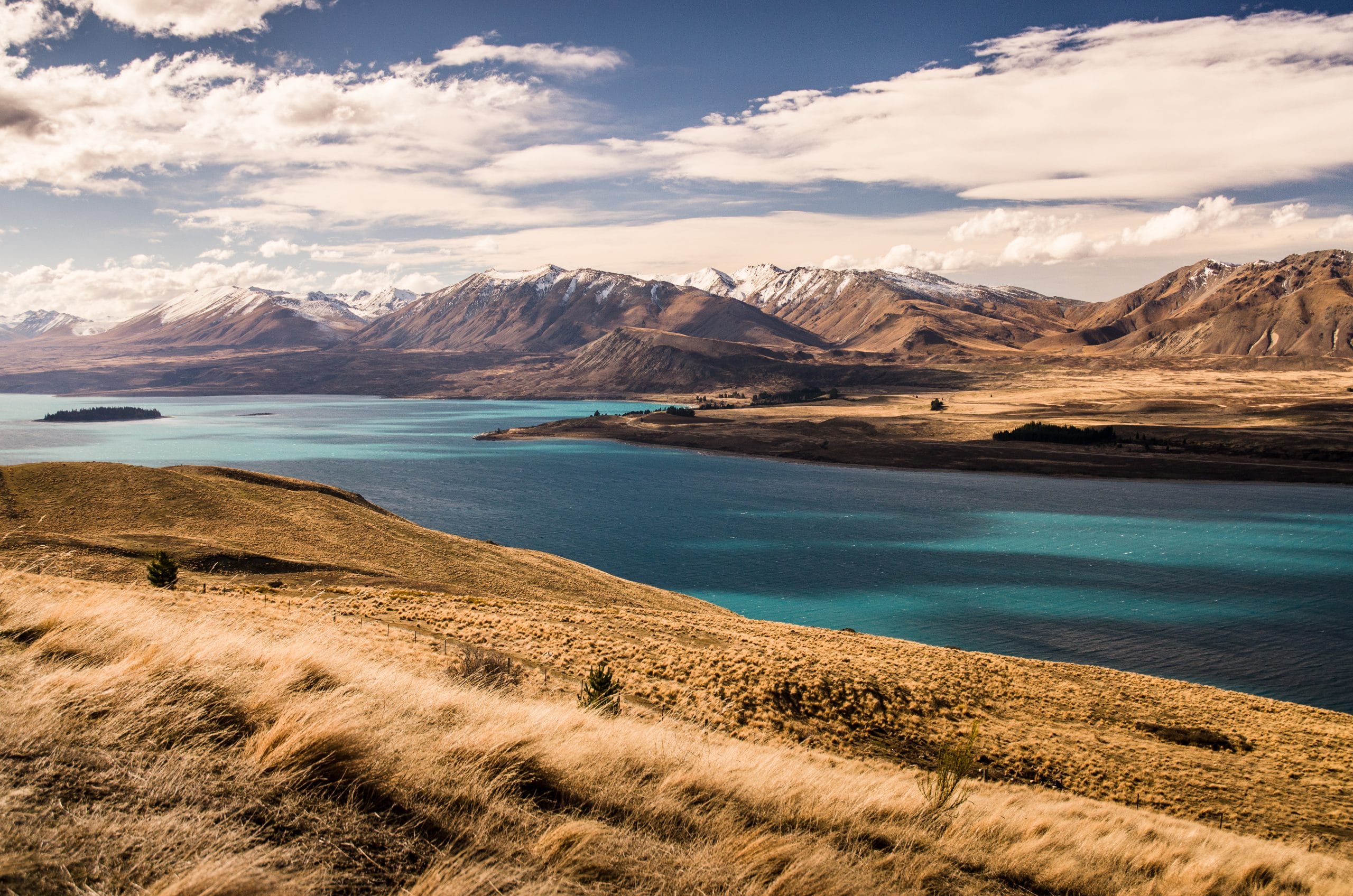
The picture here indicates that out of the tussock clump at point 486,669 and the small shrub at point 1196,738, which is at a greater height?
the tussock clump at point 486,669

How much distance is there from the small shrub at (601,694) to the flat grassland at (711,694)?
61cm

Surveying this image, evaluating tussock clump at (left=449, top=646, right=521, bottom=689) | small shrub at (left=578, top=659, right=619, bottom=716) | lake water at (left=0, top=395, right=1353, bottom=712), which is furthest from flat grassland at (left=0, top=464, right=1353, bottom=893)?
lake water at (left=0, top=395, right=1353, bottom=712)

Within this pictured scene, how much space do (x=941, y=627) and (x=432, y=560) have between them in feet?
99.1

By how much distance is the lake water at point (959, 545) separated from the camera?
45906 mm

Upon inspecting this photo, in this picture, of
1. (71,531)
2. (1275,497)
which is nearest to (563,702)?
(71,531)

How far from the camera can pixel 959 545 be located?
7238cm

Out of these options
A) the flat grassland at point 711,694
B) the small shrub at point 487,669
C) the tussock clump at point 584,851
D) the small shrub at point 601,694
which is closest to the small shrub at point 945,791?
the flat grassland at point 711,694

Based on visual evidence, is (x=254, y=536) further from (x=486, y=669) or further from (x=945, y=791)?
(x=945, y=791)

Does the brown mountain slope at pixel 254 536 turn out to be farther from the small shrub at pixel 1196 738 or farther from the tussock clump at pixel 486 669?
the small shrub at pixel 1196 738

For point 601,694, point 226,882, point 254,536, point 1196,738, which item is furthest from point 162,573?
point 1196,738

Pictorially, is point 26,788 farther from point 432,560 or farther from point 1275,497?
point 1275,497

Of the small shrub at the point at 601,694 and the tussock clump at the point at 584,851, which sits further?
the small shrub at the point at 601,694

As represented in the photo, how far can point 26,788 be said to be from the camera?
574 cm

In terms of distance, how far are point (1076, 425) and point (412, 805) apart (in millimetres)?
161106
